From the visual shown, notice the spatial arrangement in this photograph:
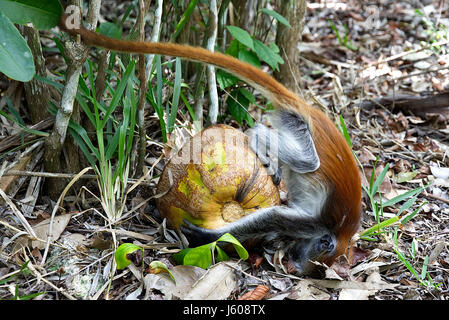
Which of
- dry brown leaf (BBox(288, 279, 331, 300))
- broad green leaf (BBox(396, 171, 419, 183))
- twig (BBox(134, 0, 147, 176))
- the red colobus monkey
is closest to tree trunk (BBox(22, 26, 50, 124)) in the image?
twig (BBox(134, 0, 147, 176))

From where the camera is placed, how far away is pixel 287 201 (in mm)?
3695

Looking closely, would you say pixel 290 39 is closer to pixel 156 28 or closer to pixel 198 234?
pixel 156 28

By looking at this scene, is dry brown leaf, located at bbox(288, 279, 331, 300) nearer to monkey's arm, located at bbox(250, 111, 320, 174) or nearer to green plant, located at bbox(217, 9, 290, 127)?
monkey's arm, located at bbox(250, 111, 320, 174)

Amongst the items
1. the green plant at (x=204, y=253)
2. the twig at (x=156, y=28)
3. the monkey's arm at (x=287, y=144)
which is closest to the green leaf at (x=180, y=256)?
the green plant at (x=204, y=253)

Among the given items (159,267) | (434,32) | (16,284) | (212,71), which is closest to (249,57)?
(212,71)

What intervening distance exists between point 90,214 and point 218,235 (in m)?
0.95

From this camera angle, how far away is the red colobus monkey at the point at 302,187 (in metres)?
3.29

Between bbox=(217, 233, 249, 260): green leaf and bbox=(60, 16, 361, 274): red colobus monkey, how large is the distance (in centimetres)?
15

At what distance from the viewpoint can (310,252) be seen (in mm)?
3312

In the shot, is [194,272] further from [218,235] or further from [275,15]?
[275,15]

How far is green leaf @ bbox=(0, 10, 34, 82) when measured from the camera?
2.56 metres

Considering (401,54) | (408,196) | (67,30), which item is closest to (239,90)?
(408,196)

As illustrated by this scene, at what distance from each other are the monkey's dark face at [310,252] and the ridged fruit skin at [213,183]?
341mm

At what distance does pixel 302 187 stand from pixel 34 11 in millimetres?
2004
